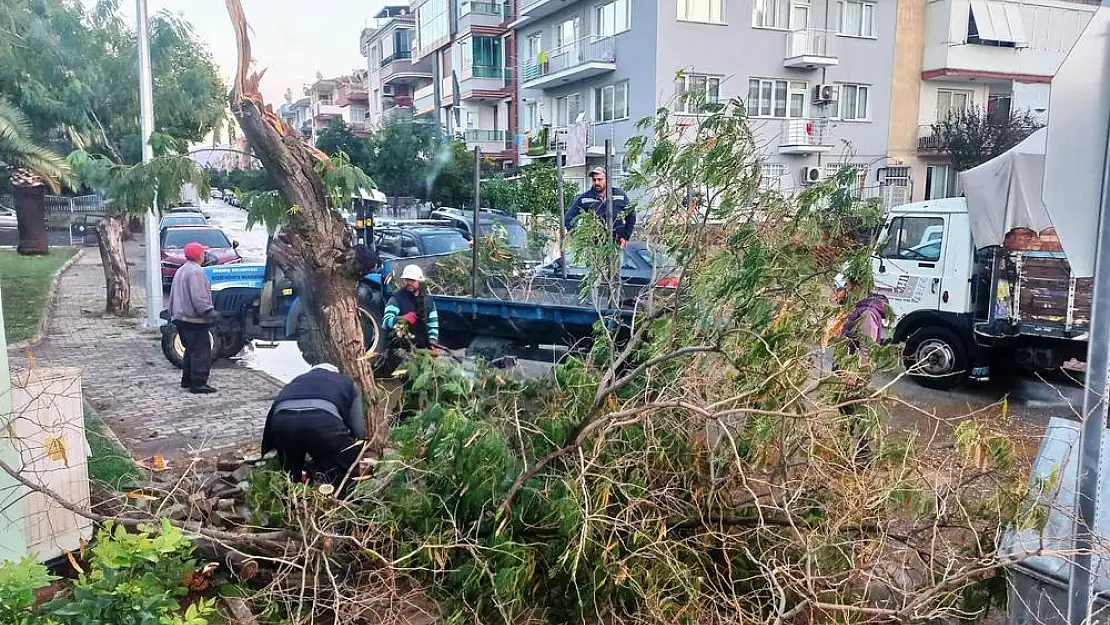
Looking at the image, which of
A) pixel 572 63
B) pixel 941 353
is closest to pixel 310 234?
pixel 941 353

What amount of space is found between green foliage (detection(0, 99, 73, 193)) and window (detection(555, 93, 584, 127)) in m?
17.8

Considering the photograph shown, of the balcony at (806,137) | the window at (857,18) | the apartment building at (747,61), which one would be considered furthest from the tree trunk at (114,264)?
the window at (857,18)

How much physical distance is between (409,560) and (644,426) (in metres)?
1.29

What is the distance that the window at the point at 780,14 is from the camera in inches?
955

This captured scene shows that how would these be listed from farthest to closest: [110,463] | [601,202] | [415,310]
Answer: [601,202] < [415,310] < [110,463]

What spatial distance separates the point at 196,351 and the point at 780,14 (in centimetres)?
2201

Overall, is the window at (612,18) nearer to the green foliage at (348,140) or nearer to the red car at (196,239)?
the green foliage at (348,140)

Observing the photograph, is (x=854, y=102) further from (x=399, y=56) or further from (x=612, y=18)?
(x=399, y=56)

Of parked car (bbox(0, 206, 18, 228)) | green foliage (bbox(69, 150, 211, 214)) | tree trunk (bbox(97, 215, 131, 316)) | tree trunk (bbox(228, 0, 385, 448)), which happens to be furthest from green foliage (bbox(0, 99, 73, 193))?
tree trunk (bbox(228, 0, 385, 448))

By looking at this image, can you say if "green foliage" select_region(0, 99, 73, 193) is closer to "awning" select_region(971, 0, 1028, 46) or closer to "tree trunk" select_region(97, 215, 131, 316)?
"tree trunk" select_region(97, 215, 131, 316)

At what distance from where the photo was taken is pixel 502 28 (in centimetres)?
3338

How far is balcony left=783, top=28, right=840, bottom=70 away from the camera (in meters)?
24.8

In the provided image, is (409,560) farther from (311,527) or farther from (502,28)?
(502,28)

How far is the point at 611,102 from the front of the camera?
2553cm
